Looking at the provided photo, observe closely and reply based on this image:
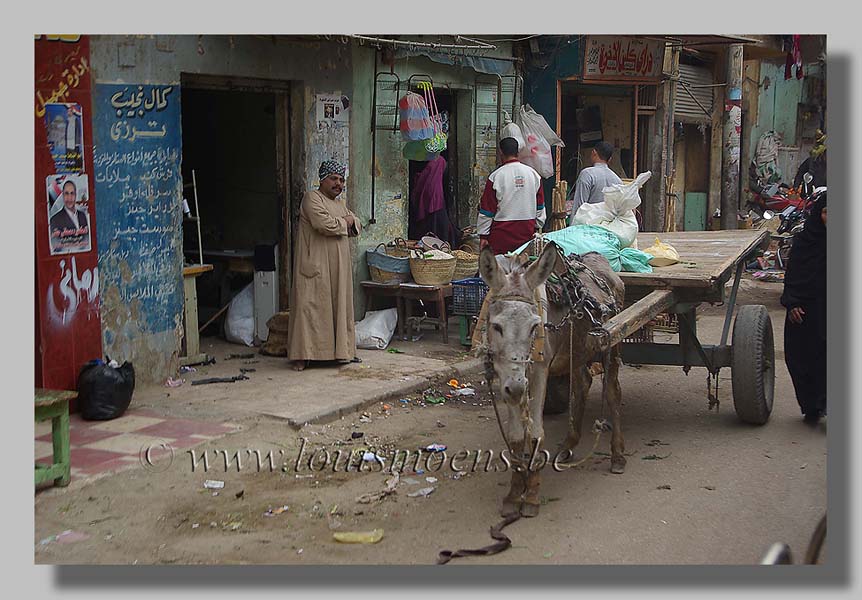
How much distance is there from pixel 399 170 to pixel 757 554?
264 inches

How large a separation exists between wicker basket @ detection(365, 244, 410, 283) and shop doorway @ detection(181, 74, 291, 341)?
38.5 inches

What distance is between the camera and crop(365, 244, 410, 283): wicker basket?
10.3m

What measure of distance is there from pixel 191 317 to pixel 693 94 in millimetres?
10878

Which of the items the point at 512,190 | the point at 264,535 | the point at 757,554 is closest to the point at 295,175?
the point at 512,190

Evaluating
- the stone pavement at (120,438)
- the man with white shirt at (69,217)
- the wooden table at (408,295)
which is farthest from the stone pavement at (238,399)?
the man with white shirt at (69,217)

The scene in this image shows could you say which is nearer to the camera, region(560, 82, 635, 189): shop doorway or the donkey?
the donkey

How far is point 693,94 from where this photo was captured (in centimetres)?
1667

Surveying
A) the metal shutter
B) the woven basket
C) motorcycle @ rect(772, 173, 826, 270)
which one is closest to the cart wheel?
the woven basket

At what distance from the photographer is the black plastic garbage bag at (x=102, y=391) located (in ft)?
23.1

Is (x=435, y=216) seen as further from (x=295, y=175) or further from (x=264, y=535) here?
(x=264, y=535)

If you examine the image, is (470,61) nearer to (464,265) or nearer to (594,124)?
(464,265)

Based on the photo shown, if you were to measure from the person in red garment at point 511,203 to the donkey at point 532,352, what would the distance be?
2743mm

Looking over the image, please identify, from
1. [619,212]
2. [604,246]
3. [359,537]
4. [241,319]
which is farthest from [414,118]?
[359,537]

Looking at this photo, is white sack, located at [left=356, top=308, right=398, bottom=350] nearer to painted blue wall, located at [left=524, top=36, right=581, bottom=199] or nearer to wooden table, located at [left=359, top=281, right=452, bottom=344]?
wooden table, located at [left=359, top=281, right=452, bottom=344]
